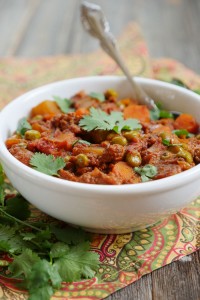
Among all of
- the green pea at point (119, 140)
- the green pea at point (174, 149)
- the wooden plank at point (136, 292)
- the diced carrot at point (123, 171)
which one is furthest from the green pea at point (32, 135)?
the wooden plank at point (136, 292)

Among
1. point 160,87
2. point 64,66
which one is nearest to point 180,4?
point 64,66

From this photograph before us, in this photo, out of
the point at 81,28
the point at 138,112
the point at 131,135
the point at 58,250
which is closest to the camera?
the point at 58,250

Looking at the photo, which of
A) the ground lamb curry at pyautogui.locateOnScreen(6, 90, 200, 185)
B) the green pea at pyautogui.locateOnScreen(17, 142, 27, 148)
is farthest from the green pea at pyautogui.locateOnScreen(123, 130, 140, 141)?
the green pea at pyautogui.locateOnScreen(17, 142, 27, 148)

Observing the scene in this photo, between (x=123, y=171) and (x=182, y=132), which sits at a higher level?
(x=123, y=171)

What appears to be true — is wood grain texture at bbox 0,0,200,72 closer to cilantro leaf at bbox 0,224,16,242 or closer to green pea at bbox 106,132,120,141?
green pea at bbox 106,132,120,141

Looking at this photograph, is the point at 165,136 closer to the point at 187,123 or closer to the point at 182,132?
the point at 182,132

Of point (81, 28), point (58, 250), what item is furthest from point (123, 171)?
point (81, 28)
